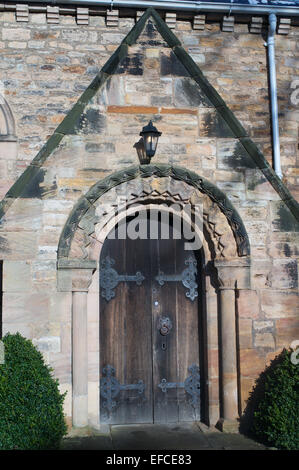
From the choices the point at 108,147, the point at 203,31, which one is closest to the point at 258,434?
the point at 108,147

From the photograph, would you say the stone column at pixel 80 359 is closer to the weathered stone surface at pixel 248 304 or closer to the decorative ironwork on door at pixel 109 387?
the decorative ironwork on door at pixel 109 387

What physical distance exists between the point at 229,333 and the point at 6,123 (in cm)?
437

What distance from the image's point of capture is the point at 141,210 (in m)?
6.17

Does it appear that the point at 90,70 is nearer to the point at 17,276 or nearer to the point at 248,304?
the point at 17,276

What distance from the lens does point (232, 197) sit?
6043mm

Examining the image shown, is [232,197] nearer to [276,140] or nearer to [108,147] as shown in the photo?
[108,147]

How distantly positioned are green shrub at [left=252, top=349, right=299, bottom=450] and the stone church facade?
0.37m

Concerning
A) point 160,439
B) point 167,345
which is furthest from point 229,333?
point 160,439

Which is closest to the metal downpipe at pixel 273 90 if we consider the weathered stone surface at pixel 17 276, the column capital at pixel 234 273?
the column capital at pixel 234 273

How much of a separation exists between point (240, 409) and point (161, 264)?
193 cm

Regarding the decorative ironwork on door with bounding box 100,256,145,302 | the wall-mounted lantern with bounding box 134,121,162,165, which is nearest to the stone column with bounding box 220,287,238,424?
the decorative ironwork on door with bounding box 100,256,145,302

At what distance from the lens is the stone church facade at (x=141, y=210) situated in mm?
5625

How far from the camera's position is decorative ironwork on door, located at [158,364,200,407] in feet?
20.5

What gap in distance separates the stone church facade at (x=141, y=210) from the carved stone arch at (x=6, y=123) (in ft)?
6.40
